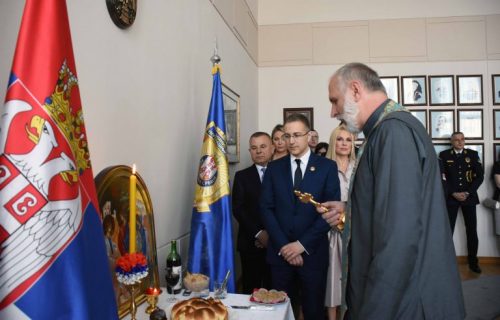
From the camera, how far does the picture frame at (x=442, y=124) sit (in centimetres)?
582

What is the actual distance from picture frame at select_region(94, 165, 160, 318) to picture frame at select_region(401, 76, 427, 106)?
5.13 metres

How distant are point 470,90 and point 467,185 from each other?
4.90 ft

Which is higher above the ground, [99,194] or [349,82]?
[349,82]

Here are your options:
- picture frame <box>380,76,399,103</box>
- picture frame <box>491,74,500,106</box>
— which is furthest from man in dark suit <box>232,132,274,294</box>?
picture frame <box>491,74,500,106</box>

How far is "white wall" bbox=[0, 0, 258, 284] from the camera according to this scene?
154 cm

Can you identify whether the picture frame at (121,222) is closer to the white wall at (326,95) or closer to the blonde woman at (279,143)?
the blonde woman at (279,143)

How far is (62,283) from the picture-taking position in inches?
36.6

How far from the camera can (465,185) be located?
539 cm

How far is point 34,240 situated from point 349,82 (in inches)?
47.1

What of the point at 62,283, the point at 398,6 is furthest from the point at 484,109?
the point at 62,283

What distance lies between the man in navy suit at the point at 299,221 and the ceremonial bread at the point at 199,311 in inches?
42.9

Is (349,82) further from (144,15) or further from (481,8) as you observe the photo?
(481,8)

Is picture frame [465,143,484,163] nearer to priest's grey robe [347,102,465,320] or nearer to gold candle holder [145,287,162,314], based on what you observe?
priest's grey robe [347,102,465,320]

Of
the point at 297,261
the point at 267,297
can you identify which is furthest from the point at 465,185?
the point at 267,297
